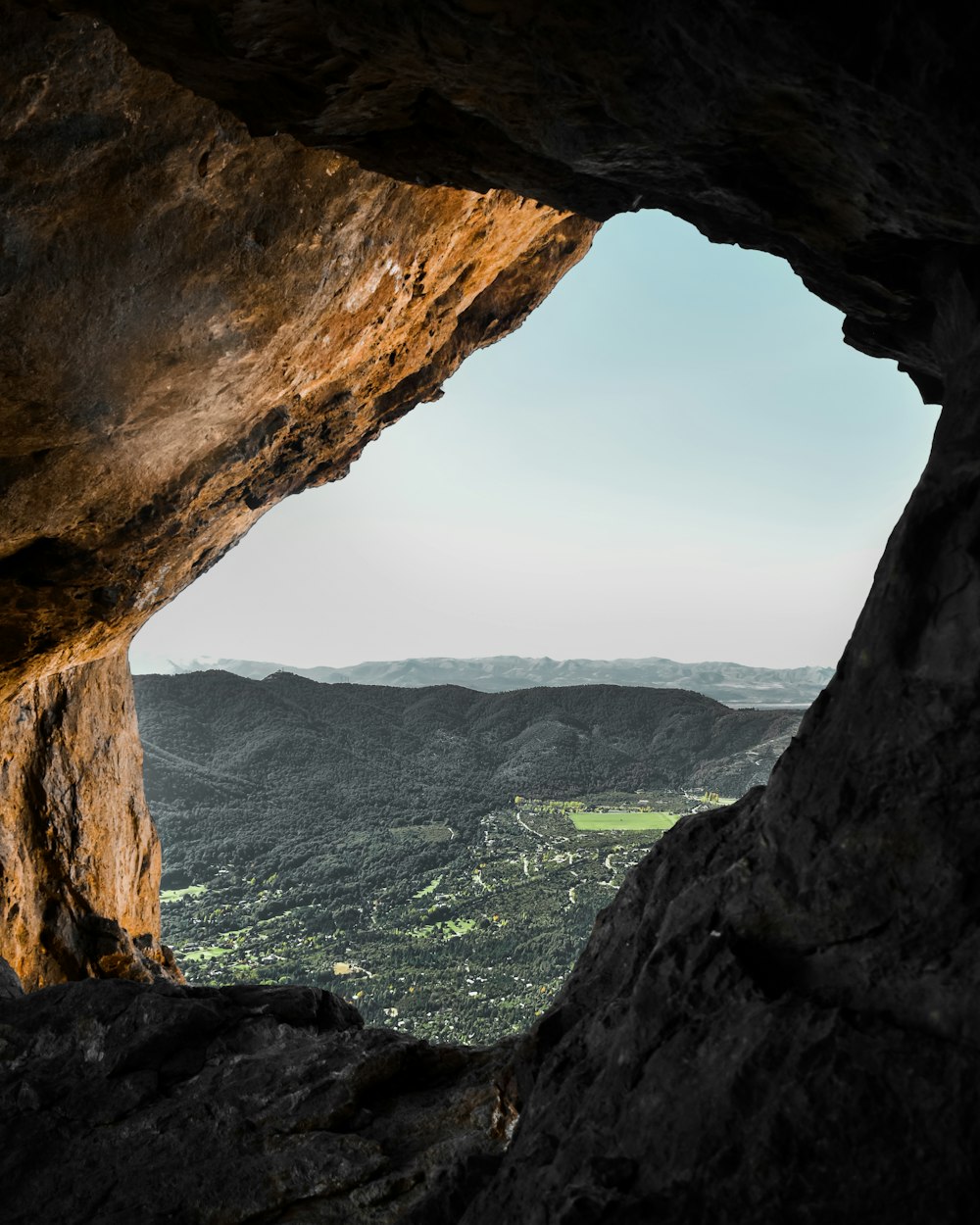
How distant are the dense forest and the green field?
1312 millimetres

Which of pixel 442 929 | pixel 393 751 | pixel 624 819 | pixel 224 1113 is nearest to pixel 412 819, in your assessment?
pixel 393 751

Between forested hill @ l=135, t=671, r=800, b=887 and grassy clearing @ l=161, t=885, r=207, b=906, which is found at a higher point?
forested hill @ l=135, t=671, r=800, b=887

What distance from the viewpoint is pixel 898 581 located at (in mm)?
3807

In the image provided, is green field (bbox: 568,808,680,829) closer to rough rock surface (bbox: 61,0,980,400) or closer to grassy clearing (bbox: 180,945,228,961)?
grassy clearing (bbox: 180,945,228,961)

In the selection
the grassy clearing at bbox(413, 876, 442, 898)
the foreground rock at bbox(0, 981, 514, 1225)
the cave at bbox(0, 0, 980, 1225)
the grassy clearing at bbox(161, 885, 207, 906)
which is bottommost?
the grassy clearing at bbox(161, 885, 207, 906)

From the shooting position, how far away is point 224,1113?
6188 millimetres

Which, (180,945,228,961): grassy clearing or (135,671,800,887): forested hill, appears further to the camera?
(135,671,800,887): forested hill

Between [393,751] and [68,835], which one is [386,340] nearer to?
[68,835]

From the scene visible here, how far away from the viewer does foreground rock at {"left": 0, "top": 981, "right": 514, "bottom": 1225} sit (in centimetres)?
534

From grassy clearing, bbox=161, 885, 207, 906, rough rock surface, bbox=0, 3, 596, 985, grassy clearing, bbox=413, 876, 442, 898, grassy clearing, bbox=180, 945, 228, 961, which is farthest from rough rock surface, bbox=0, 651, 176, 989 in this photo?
grassy clearing, bbox=161, 885, 207, 906

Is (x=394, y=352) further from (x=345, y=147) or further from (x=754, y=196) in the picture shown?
(x=754, y=196)

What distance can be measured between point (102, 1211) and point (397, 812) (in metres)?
34.6

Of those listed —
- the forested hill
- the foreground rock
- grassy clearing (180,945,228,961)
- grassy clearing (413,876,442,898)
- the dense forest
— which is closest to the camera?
the foreground rock

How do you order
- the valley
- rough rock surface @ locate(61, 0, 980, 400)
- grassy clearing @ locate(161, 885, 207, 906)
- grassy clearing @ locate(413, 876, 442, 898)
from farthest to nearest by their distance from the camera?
grassy clearing @ locate(161, 885, 207, 906) → grassy clearing @ locate(413, 876, 442, 898) → the valley → rough rock surface @ locate(61, 0, 980, 400)
